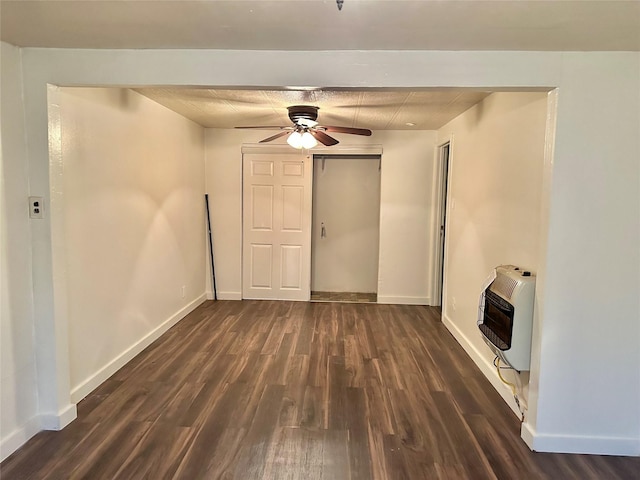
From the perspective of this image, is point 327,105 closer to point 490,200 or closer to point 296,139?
point 296,139

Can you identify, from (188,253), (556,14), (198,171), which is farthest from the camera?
(198,171)

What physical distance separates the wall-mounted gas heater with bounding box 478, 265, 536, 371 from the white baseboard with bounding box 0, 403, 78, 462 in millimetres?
2631

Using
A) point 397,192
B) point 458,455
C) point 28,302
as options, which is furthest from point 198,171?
point 458,455

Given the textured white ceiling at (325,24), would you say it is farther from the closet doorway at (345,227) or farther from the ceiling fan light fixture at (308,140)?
the closet doorway at (345,227)

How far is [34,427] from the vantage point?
7.40 feet

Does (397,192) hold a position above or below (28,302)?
above

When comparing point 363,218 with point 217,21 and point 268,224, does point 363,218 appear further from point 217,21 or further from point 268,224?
point 217,21

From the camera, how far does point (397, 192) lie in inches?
201

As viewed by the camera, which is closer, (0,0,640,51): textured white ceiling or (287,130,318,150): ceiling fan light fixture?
(0,0,640,51): textured white ceiling

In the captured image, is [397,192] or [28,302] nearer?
[28,302]

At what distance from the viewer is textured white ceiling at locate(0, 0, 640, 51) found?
158 cm

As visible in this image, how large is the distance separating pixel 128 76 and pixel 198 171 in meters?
2.84

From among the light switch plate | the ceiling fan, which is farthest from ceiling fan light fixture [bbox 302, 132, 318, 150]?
the light switch plate

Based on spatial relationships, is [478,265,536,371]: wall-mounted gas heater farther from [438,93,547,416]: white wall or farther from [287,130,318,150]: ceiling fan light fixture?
[287,130,318,150]: ceiling fan light fixture
